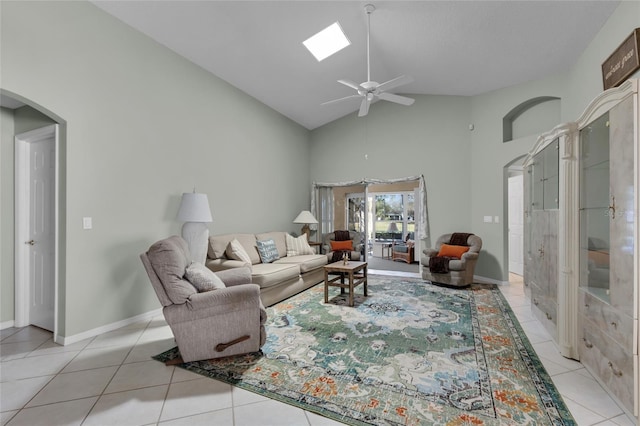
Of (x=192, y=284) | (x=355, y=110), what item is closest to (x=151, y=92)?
(x=192, y=284)

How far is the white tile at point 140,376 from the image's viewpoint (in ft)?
6.97

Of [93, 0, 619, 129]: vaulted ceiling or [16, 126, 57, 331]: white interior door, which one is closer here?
[93, 0, 619, 129]: vaulted ceiling

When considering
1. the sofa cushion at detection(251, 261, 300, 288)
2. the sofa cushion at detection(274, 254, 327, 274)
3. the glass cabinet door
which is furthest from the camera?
the sofa cushion at detection(274, 254, 327, 274)

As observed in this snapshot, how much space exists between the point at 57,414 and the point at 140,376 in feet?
1.62

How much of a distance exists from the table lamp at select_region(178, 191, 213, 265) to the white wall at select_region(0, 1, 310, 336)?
38 centimetres

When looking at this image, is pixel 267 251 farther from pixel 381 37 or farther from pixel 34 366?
pixel 381 37

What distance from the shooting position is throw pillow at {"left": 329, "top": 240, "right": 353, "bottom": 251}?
21.1 feet

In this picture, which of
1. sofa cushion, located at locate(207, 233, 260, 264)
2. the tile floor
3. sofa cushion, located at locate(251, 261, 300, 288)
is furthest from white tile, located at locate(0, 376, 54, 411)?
sofa cushion, located at locate(207, 233, 260, 264)

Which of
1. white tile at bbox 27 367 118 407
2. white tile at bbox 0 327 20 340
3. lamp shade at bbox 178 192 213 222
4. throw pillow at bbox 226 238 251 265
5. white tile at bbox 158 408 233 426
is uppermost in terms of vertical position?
lamp shade at bbox 178 192 213 222

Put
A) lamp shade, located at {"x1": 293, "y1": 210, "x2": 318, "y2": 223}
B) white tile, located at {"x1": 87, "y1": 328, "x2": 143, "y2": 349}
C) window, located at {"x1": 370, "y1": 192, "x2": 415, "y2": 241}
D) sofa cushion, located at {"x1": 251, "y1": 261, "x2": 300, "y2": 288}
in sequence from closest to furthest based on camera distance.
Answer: white tile, located at {"x1": 87, "y1": 328, "x2": 143, "y2": 349}
sofa cushion, located at {"x1": 251, "y1": 261, "x2": 300, "y2": 288}
lamp shade, located at {"x1": 293, "y1": 210, "x2": 318, "y2": 223}
window, located at {"x1": 370, "y1": 192, "x2": 415, "y2": 241}

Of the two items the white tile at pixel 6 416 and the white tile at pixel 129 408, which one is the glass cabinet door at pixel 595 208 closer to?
the white tile at pixel 129 408

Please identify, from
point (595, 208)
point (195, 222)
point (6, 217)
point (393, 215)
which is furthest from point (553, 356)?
point (393, 215)

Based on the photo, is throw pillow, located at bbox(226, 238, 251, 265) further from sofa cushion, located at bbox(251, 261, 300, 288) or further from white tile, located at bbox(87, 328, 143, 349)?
white tile, located at bbox(87, 328, 143, 349)

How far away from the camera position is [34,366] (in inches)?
94.7
